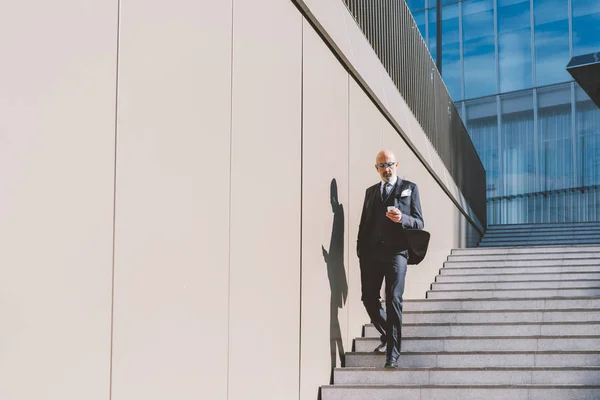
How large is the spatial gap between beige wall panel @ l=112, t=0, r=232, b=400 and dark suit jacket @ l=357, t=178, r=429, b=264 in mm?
2372

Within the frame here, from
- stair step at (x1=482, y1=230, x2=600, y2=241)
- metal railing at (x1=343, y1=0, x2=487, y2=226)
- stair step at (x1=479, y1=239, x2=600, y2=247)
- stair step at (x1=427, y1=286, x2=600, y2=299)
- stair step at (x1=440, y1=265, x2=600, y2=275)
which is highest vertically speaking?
metal railing at (x1=343, y1=0, x2=487, y2=226)

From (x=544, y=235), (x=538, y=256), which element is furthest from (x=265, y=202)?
(x=544, y=235)

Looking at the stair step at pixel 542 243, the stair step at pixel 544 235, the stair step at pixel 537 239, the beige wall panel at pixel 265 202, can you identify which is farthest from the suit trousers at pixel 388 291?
the stair step at pixel 544 235

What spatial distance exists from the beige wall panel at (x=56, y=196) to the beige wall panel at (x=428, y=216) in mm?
6028

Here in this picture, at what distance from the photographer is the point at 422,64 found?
42.1ft

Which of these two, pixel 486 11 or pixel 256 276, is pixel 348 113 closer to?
pixel 256 276

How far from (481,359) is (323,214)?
1.75m

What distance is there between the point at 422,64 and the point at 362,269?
6.66 metres

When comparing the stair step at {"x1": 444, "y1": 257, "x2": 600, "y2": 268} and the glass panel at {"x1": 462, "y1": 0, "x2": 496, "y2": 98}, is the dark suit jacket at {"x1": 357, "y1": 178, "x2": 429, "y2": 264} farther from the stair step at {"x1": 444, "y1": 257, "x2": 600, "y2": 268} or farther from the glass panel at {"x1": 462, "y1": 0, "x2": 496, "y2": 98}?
the glass panel at {"x1": 462, "y1": 0, "x2": 496, "y2": 98}

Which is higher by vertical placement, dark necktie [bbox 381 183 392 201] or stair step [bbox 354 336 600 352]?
dark necktie [bbox 381 183 392 201]

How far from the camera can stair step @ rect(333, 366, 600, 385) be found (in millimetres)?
6258

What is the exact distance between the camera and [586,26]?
2658cm

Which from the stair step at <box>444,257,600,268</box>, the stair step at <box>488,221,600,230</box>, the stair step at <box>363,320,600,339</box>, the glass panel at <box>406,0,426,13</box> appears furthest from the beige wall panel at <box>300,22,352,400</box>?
the glass panel at <box>406,0,426,13</box>

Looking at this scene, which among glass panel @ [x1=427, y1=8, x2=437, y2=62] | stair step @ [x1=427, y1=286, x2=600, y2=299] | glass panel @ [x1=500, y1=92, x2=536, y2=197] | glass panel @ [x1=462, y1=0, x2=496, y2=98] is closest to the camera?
stair step @ [x1=427, y1=286, x2=600, y2=299]
